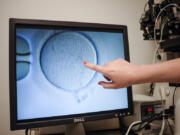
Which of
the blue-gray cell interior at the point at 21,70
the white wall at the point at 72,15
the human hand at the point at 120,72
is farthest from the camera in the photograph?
the white wall at the point at 72,15

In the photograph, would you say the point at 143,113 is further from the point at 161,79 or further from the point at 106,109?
the point at 161,79

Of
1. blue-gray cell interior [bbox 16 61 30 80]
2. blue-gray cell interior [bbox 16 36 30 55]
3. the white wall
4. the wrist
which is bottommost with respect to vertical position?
the wrist

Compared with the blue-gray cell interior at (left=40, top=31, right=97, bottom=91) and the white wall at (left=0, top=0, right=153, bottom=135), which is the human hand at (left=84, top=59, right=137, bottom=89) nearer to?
the blue-gray cell interior at (left=40, top=31, right=97, bottom=91)

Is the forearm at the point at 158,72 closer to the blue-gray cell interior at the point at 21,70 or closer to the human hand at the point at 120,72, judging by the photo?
the human hand at the point at 120,72

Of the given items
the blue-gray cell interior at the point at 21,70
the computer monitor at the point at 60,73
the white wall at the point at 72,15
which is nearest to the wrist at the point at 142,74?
the computer monitor at the point at 60,73

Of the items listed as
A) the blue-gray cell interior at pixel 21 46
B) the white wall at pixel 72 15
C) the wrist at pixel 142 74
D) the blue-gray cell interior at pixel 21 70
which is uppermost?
the white wall at pixel 72 15

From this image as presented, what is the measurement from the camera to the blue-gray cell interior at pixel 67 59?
606 millimetres

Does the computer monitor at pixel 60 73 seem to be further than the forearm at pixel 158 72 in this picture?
Yes

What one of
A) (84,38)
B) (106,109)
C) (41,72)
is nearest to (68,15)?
(84,38)

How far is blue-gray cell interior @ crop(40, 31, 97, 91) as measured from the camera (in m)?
0.61

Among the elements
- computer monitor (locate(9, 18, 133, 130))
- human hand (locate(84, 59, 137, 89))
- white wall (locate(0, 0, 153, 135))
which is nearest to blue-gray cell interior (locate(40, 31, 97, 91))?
computer monitor (locate(9, 18, 133, 130))

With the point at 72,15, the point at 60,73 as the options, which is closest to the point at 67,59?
the point at 60,73

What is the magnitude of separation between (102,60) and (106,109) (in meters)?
0.22

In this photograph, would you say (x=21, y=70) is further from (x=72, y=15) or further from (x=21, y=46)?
(x=72, y=15)
